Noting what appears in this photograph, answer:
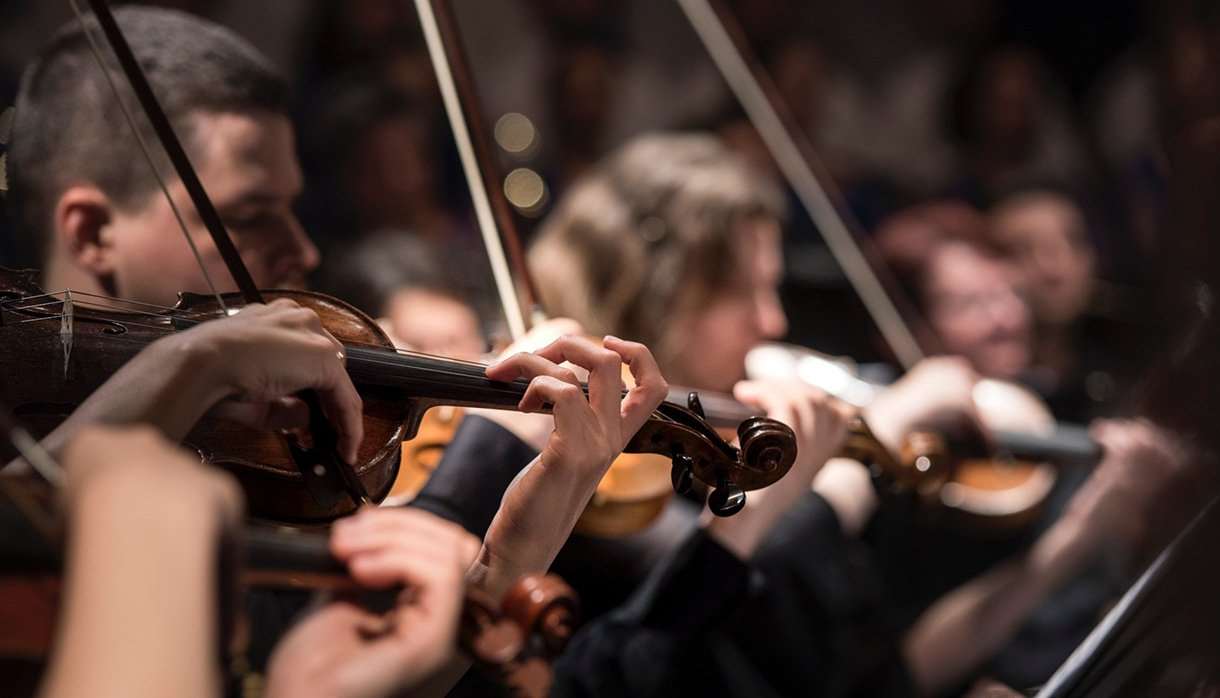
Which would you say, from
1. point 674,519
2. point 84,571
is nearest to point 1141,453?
point 674,519

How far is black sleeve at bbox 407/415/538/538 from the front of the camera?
80cm

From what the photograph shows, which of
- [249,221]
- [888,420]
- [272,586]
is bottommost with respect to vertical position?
[888,420]

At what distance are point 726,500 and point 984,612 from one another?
1086 mm

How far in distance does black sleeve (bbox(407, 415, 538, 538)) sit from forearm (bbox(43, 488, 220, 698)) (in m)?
0.27

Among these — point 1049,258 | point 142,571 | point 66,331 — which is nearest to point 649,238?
point 66,331

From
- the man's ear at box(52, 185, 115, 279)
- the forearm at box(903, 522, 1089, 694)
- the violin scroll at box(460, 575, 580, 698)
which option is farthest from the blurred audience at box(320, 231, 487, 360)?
the forearm at box(903, 522, 1089, 694)

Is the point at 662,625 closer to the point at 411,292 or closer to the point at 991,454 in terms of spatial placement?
the point at 411,292

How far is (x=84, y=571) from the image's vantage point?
478 millimetres

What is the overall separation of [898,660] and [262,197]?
3.29ft

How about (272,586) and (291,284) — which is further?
(291,284)

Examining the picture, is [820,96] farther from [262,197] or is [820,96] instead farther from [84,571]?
Answer: [84,571]

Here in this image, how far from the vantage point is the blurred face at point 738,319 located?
4.33 ft

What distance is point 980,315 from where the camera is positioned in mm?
2336

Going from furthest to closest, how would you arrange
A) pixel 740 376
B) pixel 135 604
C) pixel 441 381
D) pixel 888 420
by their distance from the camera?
pixel 888 420, pixel 740 376, pixel 441 381, pixel 135 604
